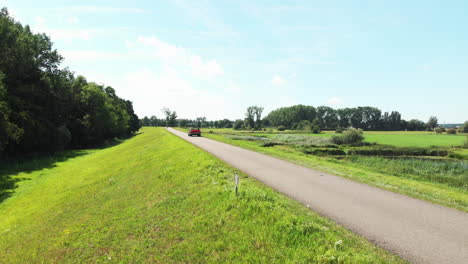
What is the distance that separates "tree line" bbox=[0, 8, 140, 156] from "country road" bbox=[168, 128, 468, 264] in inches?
1068

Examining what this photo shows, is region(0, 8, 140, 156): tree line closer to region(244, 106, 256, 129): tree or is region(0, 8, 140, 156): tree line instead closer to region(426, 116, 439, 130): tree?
region(244, 106, 256, 129): tree

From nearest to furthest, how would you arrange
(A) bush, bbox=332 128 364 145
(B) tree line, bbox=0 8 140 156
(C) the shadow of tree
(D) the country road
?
(D) the country road → (C) the shadow of tree → (B) tree line, bbox=0 8 140 156 → (A) bush, bbox=332 128 364 145

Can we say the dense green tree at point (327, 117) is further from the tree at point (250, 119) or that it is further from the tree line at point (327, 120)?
the tree at point (250, 119)

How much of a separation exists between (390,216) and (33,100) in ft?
139

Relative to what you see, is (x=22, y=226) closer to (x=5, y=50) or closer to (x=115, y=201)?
(x=115, y=201)

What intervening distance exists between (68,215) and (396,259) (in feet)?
42.3

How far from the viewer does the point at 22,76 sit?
3123cm

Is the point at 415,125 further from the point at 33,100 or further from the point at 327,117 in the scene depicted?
the point at 33,100

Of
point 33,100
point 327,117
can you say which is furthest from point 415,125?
point 33,100

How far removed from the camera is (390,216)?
7090 mm

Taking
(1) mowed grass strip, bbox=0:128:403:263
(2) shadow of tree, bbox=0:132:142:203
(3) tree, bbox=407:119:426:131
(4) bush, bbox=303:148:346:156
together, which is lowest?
(2) shadow of tree, bbox=0:132:142:203

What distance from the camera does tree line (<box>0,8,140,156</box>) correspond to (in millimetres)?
26625

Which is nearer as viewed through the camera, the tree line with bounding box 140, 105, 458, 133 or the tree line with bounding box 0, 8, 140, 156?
the tree line with bounding box 0, 8, 140, 156

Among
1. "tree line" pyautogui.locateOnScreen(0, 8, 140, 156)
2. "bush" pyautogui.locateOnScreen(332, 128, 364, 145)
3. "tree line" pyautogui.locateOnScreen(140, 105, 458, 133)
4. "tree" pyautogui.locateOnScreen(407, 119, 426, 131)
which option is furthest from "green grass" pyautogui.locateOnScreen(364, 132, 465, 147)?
"tree" pyautogui.locateOnScreen(407, 119, 426, 131)
